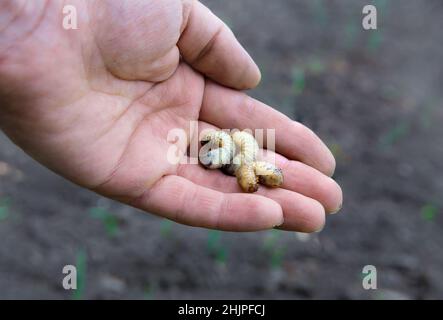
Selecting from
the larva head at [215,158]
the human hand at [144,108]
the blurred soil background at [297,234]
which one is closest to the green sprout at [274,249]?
the blurred soil background at [297,234]

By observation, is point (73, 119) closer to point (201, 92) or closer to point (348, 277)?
point (201, 92)

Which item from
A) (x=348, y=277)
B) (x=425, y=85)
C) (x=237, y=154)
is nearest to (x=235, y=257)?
(x=348, y=277)

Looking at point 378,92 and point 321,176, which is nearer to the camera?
point 321,176

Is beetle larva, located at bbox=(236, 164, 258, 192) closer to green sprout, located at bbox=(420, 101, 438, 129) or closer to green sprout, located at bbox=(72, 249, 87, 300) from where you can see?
green sprout, located at bbox=(72, 249, 87, 300)

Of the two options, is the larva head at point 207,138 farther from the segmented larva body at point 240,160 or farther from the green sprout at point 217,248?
the green sprout at point 217,248

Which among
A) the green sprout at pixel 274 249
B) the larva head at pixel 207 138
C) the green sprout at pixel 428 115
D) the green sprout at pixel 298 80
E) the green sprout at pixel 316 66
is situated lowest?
the green sprout at pixel 274 249

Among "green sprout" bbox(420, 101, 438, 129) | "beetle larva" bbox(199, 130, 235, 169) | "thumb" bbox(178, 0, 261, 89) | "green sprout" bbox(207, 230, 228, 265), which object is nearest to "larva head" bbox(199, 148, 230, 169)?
"beetle larva" bbox(199, 130, 235, 169)
